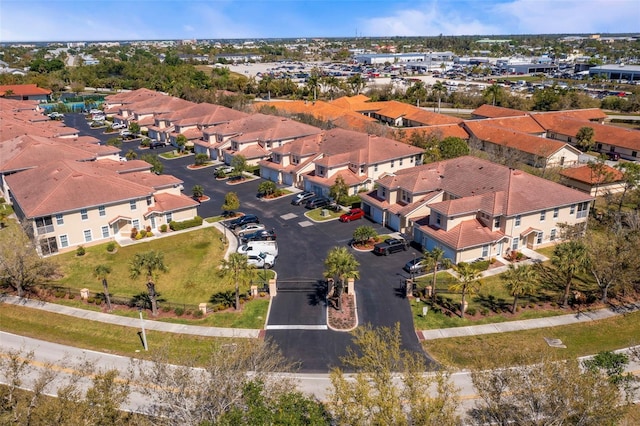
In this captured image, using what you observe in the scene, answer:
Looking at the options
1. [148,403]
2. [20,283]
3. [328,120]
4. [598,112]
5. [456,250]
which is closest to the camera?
[148,403]

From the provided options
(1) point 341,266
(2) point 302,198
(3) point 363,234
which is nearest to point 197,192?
(2) point 302,198

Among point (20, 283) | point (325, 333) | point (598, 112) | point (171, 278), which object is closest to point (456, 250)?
point (325, 333)

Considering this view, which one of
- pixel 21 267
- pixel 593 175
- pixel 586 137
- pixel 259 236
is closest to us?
pixel 21 267

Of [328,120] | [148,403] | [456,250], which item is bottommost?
[148,403]

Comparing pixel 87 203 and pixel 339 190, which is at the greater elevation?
pixel 87 203

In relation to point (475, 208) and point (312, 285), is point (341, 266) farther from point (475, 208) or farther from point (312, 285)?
point (475, 208)

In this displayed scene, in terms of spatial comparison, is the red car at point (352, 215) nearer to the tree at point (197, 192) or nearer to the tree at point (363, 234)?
the tree at point (363, 234)

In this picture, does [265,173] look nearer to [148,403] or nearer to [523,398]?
[148,403]
